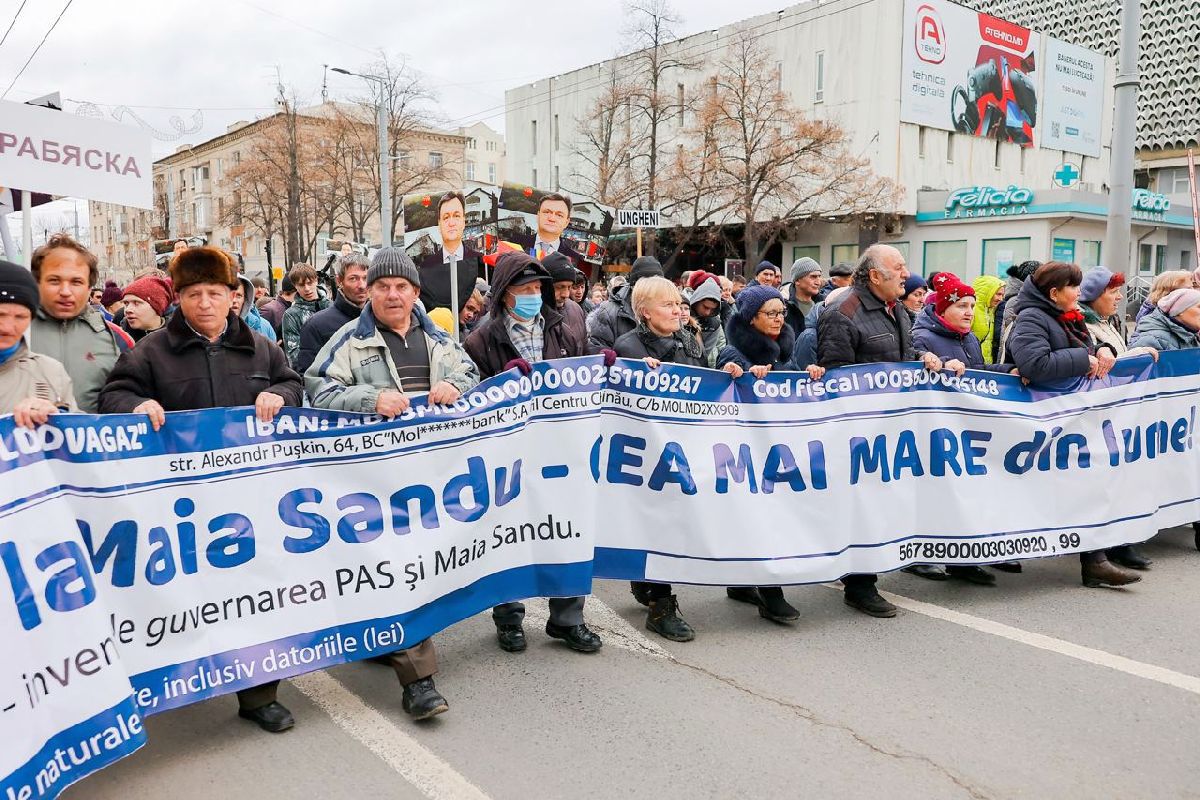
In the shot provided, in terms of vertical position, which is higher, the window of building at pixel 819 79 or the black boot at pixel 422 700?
the window of building at pixel 819 79

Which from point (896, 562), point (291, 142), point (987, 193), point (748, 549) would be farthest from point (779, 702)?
point (291, 142)

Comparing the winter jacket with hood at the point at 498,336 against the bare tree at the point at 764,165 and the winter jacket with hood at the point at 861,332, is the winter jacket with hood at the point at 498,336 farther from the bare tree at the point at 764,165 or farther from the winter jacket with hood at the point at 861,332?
the bare tree at the point at 764,165

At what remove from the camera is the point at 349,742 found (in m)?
3.50

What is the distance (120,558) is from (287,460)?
2.26 ft

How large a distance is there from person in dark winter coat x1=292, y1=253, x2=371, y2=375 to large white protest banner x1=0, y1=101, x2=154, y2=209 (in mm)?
1627

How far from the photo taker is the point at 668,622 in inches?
181

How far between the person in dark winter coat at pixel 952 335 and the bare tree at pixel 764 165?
27.9 metres

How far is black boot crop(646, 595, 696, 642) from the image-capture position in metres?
4.54

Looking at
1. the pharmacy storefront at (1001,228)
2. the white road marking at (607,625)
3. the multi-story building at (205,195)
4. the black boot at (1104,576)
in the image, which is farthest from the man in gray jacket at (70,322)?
the multi-story building at (205,195)

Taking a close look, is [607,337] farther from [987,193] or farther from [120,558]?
[987,193]

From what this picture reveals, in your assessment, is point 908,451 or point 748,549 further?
point 908,451

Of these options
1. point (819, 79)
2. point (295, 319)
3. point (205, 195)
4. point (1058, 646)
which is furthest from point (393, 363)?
point (205, 195)

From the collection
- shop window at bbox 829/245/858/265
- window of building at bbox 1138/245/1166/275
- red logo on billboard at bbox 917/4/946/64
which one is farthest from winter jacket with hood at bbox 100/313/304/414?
window of building at bbox 1138/245/1166/275

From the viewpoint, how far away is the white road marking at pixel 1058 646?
4.00 meters
